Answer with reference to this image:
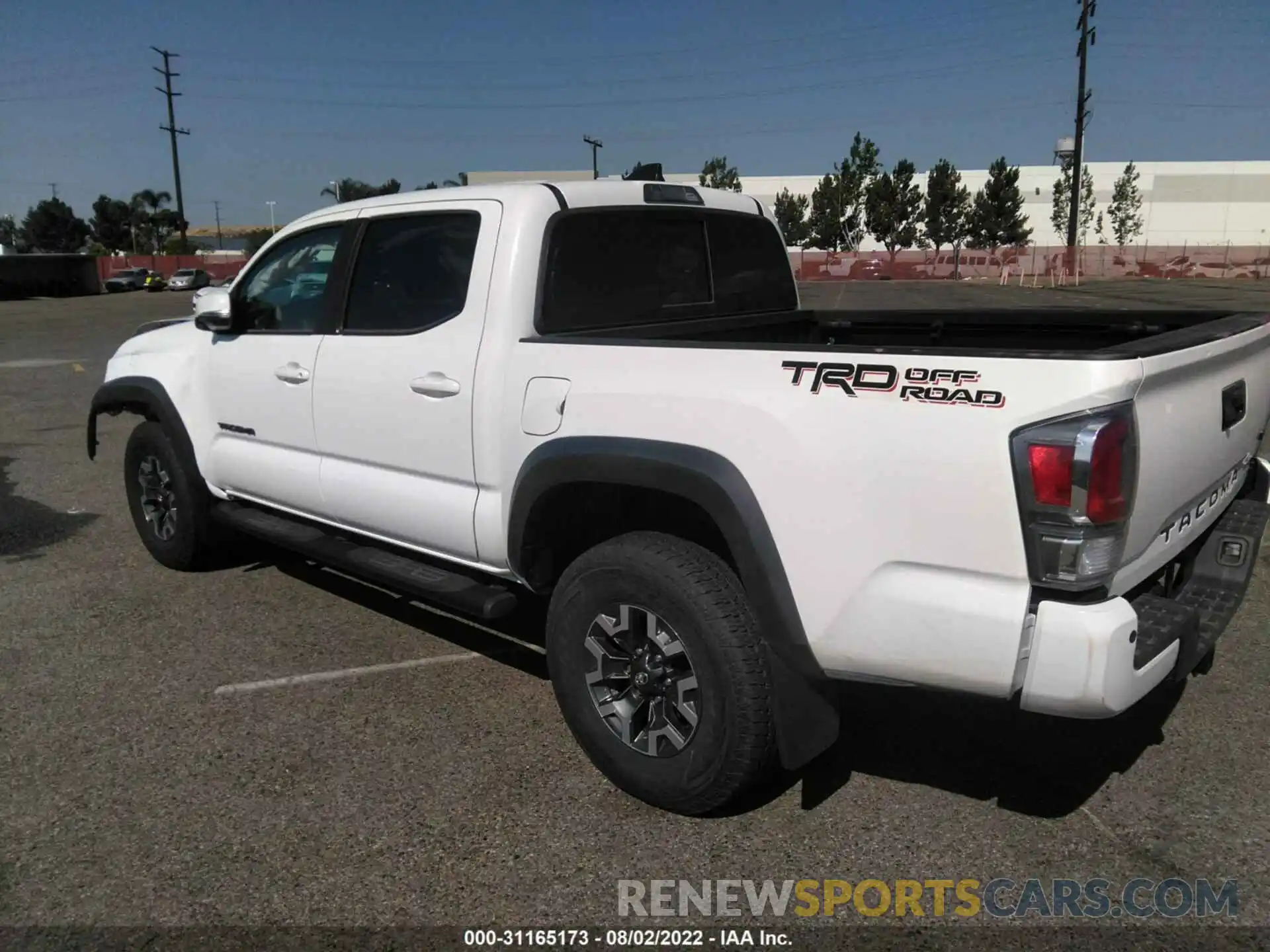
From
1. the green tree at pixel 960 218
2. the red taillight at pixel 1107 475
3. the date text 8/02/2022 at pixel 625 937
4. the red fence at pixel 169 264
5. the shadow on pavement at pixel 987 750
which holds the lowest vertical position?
the date text 8/02/2022 at pixel 625 937

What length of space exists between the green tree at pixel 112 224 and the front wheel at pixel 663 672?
4518 inches

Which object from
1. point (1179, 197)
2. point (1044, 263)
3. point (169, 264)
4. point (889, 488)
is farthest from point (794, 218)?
point (889, 488)

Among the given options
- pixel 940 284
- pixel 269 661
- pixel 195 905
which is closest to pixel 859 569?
pixel 195 905

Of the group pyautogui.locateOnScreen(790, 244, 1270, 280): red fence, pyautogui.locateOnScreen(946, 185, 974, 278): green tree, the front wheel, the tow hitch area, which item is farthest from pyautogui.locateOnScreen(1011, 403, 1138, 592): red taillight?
pyautogui.locateOnScreen(946, 185, 974, 278): green tree

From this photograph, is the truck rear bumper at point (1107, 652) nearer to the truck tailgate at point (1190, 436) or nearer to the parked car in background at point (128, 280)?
the truck tailgate at point (1190, 436)

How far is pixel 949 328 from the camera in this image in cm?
450

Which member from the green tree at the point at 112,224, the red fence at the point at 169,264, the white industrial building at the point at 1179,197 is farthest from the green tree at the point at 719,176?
the green tree at the point at 112,224

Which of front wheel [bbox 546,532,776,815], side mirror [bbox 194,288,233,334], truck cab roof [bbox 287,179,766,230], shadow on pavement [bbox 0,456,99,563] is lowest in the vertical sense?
shadow on pavement [bbox 0,456,99,563]

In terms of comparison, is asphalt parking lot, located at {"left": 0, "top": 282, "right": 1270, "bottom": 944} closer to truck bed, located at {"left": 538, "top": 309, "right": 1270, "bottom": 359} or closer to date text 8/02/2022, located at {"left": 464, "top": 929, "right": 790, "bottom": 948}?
date text 8/02/2022, located at {"left": 464, "top": 929, "right": 790, "bottom": 948}

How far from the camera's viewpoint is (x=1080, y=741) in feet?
11.9

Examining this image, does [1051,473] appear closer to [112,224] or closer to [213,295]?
[213,295]

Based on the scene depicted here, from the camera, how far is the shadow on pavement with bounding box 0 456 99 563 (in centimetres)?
624

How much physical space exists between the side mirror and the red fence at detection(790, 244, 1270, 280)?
41597 mm

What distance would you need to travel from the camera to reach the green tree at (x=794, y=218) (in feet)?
218
